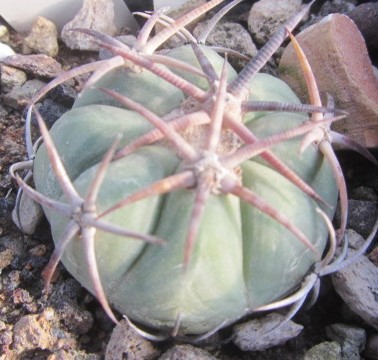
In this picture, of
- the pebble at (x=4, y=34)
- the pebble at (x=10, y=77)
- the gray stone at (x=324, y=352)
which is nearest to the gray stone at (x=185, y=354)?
the gray stone at (x=324, y=352)

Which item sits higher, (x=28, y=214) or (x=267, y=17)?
(x=267, y=17)

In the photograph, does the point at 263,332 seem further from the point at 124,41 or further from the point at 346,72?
the point at 124,41

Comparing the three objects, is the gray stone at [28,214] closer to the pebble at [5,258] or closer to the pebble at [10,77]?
the pebble at [5,258]

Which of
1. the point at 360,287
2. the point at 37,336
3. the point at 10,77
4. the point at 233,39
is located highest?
the point at 233,39

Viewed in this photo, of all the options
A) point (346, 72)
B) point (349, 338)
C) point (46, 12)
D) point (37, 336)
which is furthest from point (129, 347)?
point (46, 12)

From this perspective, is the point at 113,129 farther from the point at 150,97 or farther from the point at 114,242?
the point at 114,242

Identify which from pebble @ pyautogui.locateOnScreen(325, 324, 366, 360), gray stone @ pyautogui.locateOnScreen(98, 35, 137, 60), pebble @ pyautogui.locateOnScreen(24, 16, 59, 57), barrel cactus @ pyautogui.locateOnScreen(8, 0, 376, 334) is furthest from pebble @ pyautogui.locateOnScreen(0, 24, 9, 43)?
pebble @ pyautogui.locateOnScreen(325, 324, 366, 360)
